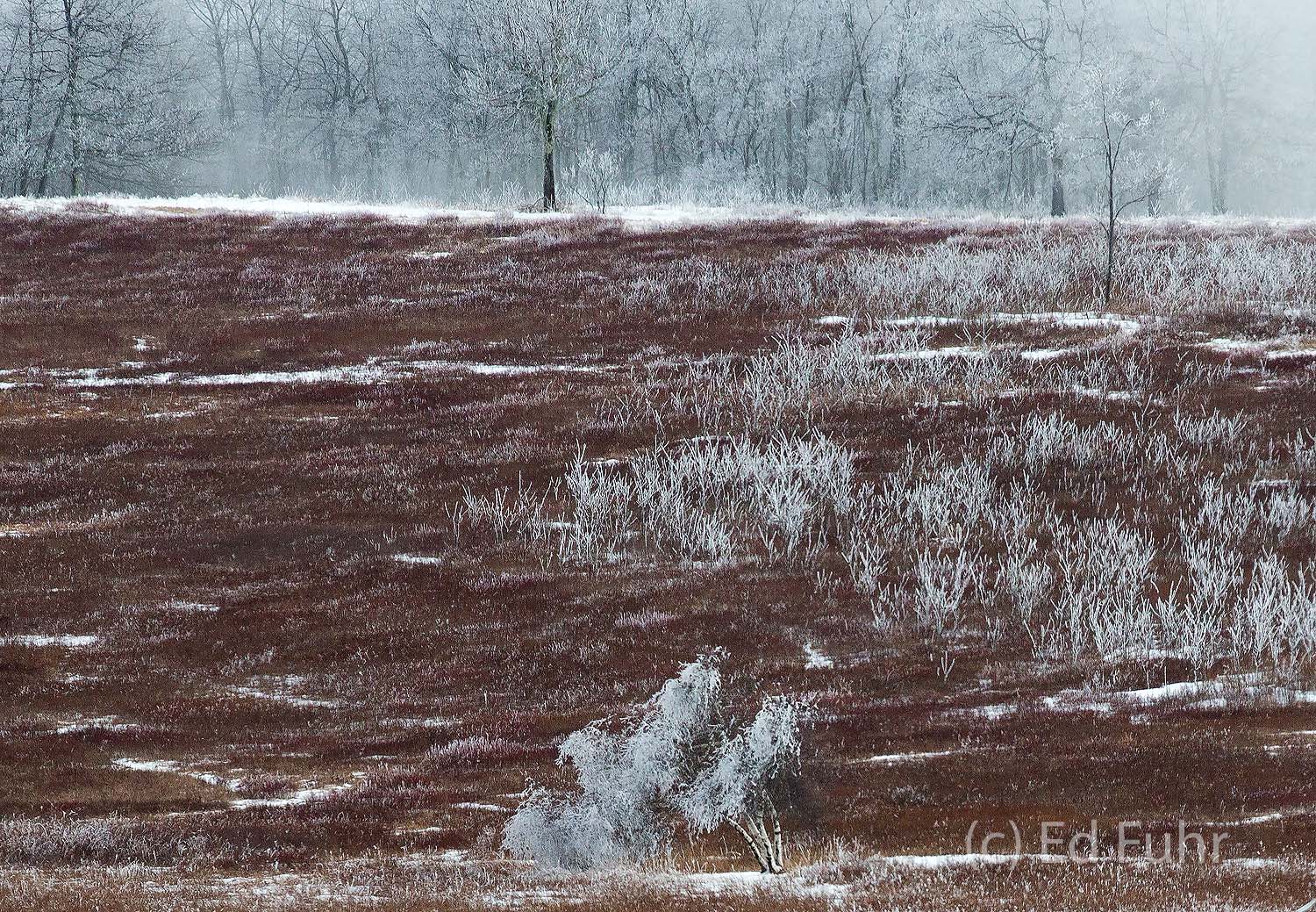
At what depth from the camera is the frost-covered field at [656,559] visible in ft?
33.8

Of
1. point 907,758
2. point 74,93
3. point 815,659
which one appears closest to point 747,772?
point 907,758

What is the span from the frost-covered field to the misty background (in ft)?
75.5

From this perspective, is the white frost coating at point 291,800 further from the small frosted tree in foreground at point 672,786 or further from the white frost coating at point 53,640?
the white frost coating at point 53,640

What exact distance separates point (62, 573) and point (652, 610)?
27.2 ft

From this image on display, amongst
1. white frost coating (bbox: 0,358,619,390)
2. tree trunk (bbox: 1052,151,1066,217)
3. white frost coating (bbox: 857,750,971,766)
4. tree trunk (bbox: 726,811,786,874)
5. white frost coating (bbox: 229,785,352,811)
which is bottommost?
white frost coating (bbox: 229,785,352,811)

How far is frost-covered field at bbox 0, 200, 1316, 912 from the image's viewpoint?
10312 millimetres

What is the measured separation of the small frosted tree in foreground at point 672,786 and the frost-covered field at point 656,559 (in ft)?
0.87

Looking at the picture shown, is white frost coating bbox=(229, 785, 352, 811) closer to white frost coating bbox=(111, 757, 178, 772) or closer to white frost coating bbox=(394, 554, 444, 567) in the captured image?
white frost coating bbox=(111, 757, 178, 772)

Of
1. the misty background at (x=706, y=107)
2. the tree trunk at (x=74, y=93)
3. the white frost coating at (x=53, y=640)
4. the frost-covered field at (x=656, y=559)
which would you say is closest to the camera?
the frost-covered field at (x=656, y=559)

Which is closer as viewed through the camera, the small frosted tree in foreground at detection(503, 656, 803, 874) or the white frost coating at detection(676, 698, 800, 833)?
the white frost coating at detection(676, 698, 800, 833)

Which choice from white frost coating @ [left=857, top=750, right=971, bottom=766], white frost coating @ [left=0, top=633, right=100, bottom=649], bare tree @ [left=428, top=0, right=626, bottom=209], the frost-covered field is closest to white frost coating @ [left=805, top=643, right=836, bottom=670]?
the frost-covered field

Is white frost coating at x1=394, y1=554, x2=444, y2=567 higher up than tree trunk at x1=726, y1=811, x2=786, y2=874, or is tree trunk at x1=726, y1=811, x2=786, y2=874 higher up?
white frost coating at x1=394, y1=554, x2=444, y2=567

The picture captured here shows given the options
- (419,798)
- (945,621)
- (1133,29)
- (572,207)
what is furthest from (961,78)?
(419,798)

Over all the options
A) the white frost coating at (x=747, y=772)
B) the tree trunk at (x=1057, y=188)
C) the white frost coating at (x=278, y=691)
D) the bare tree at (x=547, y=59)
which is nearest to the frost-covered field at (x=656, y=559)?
the white frost coating at (x=278, y=691)
